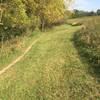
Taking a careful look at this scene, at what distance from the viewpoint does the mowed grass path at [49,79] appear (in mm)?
20183

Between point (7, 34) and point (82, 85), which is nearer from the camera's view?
point (82, 85)

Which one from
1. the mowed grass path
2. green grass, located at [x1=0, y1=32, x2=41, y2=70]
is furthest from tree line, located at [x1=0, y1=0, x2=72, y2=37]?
the mowed grass path

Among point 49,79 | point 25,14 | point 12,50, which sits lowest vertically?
point 49,79

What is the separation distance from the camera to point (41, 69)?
2684cm

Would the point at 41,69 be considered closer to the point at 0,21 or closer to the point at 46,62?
the point at 46,62

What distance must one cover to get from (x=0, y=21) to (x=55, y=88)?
16.0 m

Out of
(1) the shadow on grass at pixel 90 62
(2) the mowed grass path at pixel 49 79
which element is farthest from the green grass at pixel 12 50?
(1) the shadow on grass at pixel 90 62

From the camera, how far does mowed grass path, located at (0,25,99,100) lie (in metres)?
20.2

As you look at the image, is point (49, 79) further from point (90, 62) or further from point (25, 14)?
point (25, 14)

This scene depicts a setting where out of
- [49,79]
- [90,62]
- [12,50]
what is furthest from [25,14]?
[49,79]

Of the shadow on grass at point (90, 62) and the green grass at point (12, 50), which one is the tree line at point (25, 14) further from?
the shadow on grass at point (90, 62)

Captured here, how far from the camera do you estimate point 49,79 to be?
77.2 ft

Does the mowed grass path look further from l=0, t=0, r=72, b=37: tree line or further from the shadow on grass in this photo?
l=0, t=0, r=72, b=37: tree line

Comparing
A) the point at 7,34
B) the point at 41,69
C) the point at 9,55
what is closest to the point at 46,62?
the point at 41,69
